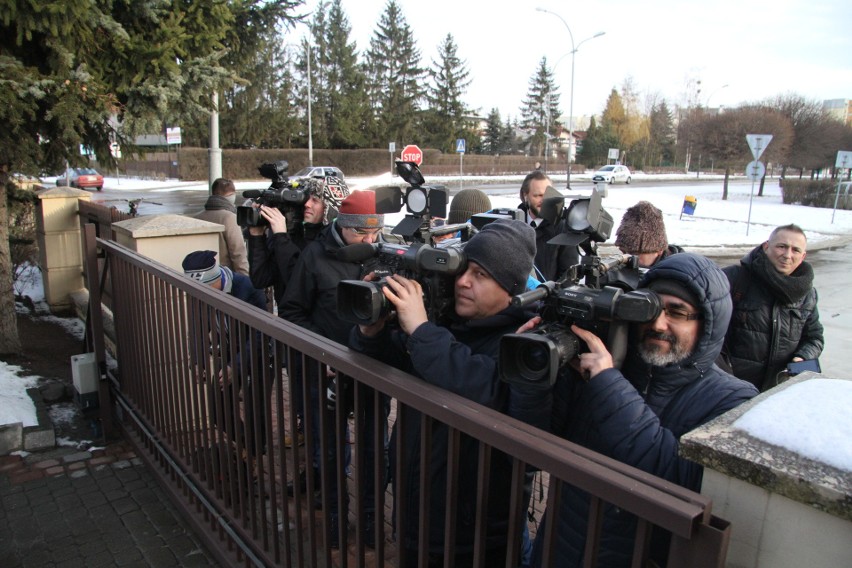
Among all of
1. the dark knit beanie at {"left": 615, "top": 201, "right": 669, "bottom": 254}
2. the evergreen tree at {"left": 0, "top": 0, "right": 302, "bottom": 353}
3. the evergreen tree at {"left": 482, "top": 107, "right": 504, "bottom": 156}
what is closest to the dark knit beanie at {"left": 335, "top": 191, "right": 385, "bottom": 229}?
the dark knit beanie at {"left": 615, "top": 201, "right": 669, "bottom": 254}

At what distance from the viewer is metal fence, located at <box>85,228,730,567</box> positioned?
1.19 metres

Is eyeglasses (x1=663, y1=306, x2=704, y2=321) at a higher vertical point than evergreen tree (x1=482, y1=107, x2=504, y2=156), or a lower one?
lower

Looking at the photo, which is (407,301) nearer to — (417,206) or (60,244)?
(417,206)

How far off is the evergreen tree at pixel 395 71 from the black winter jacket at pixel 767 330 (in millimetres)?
52162

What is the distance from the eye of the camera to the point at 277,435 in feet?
9.64

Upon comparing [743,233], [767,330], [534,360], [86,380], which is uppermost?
[534,360]

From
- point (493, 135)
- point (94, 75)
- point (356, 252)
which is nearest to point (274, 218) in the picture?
point (356, 252)

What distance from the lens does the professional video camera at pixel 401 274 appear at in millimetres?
1817

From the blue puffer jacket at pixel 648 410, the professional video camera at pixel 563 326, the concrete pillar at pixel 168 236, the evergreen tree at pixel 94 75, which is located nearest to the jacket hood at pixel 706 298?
the blue puffer jacket at pixel 648 410

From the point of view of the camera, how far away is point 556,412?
1.81 m

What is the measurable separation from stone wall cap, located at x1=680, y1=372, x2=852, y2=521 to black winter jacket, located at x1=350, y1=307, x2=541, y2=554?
46cm

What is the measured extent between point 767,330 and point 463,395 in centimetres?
257

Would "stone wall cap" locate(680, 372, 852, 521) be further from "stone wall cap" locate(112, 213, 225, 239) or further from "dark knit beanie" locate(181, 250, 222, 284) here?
"stone wall cap" locate(112, 213, 225, 239)

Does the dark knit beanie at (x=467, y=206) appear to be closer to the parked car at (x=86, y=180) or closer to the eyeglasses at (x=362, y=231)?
the eyeglasses at (x=362, y=231)
